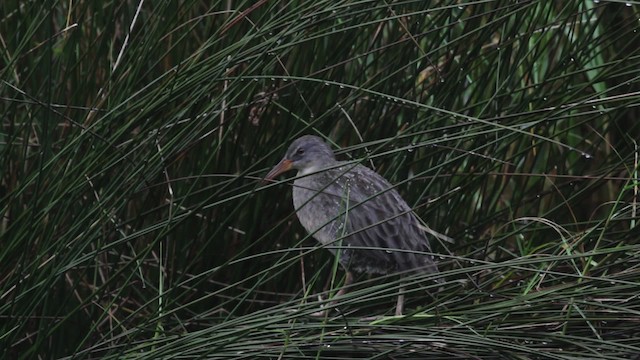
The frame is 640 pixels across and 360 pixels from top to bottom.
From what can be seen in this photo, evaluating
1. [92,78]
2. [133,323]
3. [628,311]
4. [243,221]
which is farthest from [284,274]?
[628,311]

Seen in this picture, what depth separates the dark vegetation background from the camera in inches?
134

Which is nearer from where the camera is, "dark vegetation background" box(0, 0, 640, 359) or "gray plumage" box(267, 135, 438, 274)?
"dark vegetation background" box(0, 0, 640, 359)

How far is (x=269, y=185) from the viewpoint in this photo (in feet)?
11.4

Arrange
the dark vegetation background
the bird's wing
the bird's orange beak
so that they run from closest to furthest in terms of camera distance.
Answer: the dark vegetation background < the bird's wing < the bird's orange beak

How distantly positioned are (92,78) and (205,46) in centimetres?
101

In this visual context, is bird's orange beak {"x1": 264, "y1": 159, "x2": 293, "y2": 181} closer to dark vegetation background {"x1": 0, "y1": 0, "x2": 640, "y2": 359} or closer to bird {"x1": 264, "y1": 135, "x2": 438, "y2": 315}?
bird {"x1": 264, "y1": 135, "x2": 438, "y2": 315}

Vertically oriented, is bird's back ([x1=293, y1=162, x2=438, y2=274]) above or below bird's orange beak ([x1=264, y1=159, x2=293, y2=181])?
below

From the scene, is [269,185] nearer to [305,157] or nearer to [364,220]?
[364,220]

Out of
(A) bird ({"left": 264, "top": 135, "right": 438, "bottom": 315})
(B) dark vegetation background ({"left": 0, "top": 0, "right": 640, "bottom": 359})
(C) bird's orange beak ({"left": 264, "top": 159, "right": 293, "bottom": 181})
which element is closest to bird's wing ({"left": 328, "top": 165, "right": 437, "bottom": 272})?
(A) bird ({"left": 264, "top": 135, "right": 438, "bottom": 315})

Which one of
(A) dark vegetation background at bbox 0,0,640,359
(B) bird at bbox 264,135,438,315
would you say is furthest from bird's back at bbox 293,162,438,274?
(A) dark vegetation background at bbox 0,0,640,359

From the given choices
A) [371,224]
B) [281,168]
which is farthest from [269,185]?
[281,168]

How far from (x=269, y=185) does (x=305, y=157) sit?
1127 mm

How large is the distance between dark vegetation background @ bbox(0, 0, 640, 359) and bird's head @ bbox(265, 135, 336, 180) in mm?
83

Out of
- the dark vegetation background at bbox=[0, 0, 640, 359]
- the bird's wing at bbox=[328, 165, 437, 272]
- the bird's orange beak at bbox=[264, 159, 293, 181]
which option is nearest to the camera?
the dark vegetation background at bbox=[0, 0, 640, 359]
